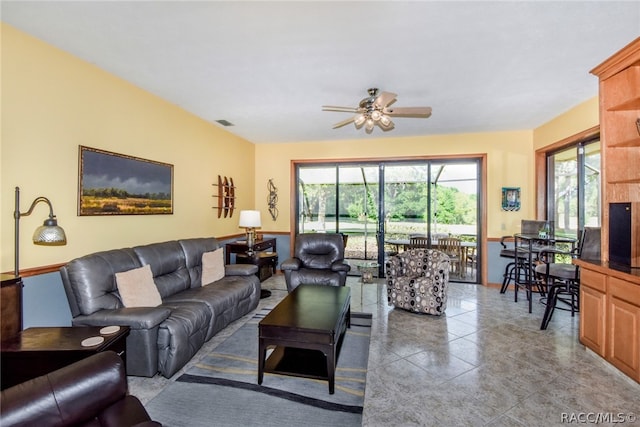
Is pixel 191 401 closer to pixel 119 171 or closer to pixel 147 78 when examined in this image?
pixel 119 171

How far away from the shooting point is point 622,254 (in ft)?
8.78

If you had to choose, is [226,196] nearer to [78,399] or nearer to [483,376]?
[78,399]

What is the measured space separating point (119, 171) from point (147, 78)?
105cm

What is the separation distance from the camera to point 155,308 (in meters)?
2.53

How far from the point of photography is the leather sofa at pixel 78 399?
42.6 inches

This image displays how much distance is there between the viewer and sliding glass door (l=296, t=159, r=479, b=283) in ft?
18.6

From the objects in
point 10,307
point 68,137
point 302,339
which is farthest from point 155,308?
point 68,137

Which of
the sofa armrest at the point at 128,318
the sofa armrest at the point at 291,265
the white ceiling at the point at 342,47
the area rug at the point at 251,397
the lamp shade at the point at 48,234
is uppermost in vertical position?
the white ceiling at the point at 342,47

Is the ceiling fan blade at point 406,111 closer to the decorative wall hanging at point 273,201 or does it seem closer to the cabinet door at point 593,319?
the cabinet door at point 593,319

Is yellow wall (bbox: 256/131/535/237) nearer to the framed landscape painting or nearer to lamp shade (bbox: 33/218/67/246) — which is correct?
the framed landscape painting

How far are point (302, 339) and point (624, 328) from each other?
101 inches

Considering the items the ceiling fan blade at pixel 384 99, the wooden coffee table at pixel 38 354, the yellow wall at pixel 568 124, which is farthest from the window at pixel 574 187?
the wooden coffee table at pixel 38 354

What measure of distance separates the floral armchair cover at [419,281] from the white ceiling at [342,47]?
6.72 feet

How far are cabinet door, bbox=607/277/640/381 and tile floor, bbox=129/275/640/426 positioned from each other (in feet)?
0.43
